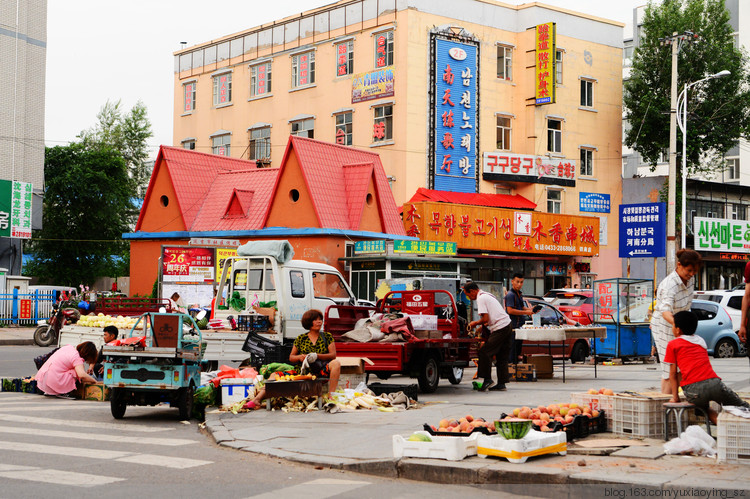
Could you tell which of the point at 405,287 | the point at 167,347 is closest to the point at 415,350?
the point at 167,347

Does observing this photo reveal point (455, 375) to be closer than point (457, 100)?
Yes

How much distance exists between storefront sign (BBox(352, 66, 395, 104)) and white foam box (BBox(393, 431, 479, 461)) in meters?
33.8

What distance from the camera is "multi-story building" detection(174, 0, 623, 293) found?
133ft

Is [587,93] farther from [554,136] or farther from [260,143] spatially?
[260,143]

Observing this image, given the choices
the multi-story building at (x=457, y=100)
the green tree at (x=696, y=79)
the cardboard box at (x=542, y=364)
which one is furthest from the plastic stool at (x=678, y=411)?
the green tree at (x=696, y=79)

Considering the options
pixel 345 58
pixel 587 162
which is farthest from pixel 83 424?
pixel 587 162

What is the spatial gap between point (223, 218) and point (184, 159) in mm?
4184

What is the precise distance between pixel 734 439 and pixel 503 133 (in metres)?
37.0

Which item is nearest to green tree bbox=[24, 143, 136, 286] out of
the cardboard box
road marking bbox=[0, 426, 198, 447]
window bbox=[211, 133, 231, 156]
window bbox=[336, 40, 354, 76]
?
window bbox=[211, 133, 231, 156]

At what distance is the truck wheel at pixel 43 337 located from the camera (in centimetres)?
2817

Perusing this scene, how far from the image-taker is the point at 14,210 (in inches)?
1513

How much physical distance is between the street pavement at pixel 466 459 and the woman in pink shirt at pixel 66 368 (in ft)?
11.0

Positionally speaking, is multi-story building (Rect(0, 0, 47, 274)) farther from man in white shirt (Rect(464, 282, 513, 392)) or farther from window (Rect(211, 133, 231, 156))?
man in white shirt (Rect(464, 282, 513, 392))

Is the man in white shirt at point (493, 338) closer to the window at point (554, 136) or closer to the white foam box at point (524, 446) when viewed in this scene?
the white foam box at point (524, 446)
